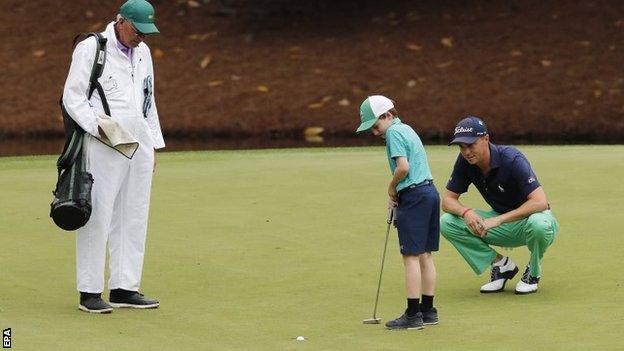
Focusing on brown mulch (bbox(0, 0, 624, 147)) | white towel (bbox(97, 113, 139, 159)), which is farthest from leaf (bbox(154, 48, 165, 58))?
white towel (bbox(97, 113, 139, 159))

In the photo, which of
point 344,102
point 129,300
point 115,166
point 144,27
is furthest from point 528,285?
point 344,102

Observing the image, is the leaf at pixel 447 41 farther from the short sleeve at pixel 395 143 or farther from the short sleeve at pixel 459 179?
the short sleeve at pixel 395 143

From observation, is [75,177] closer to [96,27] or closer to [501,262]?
[501,262]

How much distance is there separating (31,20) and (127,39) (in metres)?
26.9

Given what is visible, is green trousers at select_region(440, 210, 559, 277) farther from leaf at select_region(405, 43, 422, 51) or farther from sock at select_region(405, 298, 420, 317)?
leaf at select_region(405, 43, 422, 51)

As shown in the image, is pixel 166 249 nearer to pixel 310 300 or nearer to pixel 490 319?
pixel 310 300

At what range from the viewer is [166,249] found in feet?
36.3

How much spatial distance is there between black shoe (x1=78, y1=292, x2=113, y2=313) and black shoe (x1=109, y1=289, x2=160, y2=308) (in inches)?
6.9

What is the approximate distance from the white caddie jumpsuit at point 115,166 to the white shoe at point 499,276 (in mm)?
2143

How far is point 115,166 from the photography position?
8.72 m

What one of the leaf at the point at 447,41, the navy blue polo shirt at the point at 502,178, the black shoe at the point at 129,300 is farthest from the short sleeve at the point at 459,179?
the leaf at the point at 447,41

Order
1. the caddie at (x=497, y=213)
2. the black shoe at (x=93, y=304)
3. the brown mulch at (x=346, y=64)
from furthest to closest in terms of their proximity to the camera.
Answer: the brown mulch at (x=346, y=64)
the caddie at (x=497, y=213)
the black shoe at (x=93, y=304)

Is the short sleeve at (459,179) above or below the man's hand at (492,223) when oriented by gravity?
above

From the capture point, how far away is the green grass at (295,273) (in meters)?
7.89
